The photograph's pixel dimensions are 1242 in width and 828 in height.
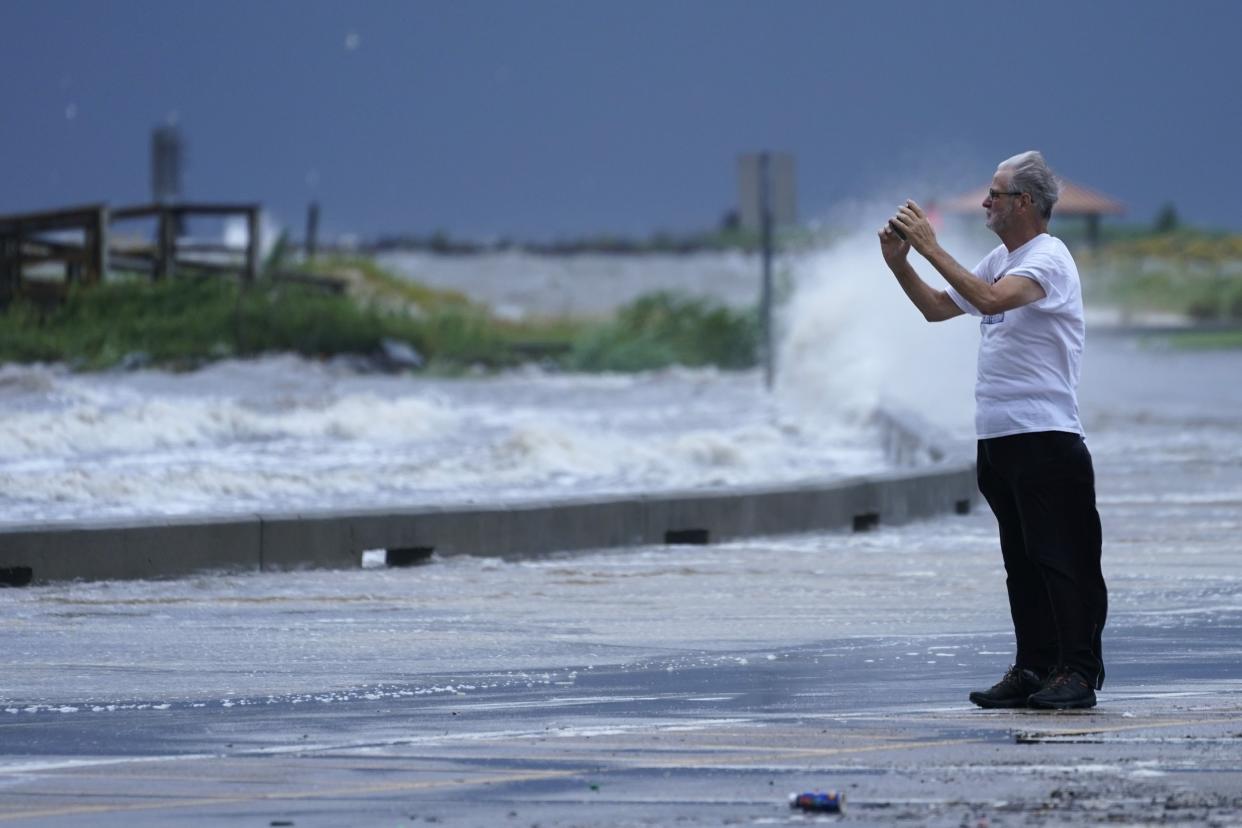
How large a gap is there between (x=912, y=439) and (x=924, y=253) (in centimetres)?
1517

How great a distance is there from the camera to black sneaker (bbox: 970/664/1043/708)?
7.77 m

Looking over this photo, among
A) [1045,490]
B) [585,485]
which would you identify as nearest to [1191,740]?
[1045,490]

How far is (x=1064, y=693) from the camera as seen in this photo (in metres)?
7.64

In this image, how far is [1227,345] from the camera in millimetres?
64000

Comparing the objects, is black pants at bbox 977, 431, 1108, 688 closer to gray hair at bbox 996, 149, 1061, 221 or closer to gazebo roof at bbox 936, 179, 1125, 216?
gray hair at bbox 996, 149, 1061, 221

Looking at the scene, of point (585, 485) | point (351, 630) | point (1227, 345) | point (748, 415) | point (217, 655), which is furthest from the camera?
point (1227, 345)

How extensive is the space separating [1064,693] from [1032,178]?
1726 millimetres

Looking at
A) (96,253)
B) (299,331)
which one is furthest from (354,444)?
(96,253)

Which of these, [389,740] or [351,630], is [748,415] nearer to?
[351,630]

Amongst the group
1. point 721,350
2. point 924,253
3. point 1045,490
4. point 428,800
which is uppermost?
point 721,350

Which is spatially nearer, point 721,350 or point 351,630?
point 351,630

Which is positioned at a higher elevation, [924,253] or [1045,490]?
[924,253]

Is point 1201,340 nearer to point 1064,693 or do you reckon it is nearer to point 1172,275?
point 1172,275

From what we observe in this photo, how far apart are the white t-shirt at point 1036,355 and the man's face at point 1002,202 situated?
132 mm
